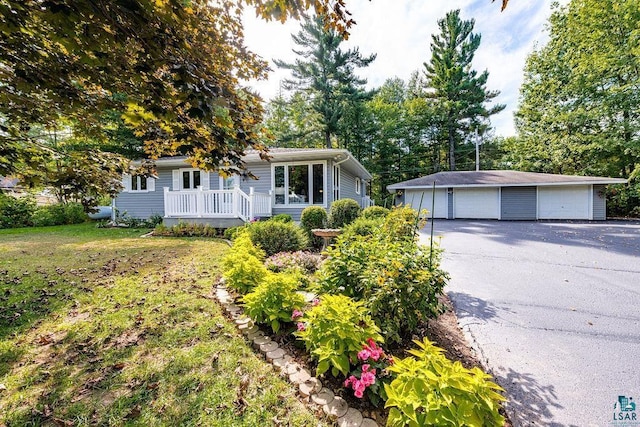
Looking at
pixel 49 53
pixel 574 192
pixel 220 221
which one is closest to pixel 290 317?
pixel 49 53

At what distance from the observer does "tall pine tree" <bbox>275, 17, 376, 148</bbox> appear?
18.1 metres

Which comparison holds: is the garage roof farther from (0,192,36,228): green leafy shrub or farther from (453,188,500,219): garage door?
(0,192,36,228): green leafy shrub

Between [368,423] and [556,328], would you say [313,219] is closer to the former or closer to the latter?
[556,328]

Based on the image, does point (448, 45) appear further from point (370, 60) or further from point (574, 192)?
point (574, 192)

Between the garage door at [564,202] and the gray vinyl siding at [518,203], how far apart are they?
332 millimetres

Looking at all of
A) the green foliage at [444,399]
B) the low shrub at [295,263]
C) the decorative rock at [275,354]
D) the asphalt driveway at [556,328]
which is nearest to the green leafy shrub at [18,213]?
the low shrub at [295,263]

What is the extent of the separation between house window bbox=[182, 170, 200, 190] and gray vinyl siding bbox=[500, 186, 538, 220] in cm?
1692

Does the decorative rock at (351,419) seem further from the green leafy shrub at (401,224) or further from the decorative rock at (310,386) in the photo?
the green leafy shrub at (401,224)

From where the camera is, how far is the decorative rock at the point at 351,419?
172 cm

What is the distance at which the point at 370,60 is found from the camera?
18578 millimetres

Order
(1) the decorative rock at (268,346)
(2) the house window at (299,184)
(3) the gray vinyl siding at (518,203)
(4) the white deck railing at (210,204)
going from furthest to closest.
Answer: (3) the gray vinyl siding at (518,203), (2) the house window at (299,184), (4) the white deck railing at (210,204), (1) the decorative rock at (268,346)

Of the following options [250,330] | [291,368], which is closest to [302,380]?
[291,368]

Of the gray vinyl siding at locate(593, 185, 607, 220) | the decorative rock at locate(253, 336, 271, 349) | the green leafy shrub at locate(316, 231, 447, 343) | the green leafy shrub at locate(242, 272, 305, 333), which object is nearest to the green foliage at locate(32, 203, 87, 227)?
the green leafy shrub at locate(242, 272, 305, 333)

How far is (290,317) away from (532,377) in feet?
7.01
